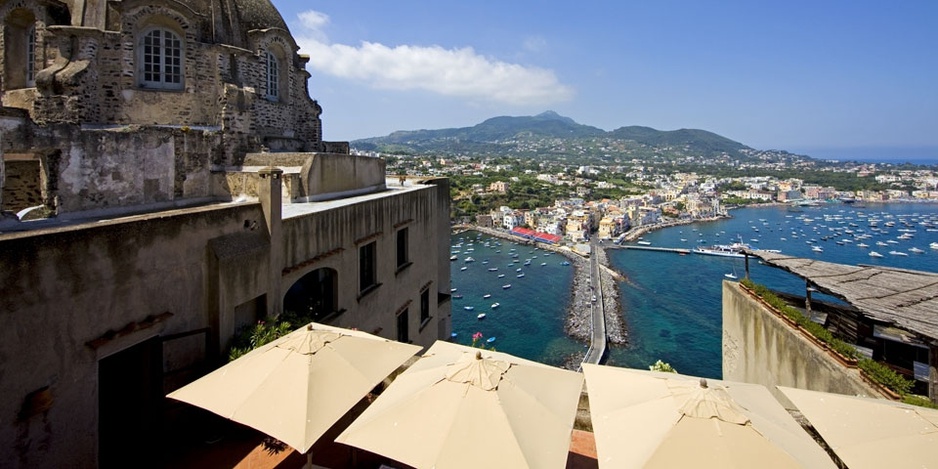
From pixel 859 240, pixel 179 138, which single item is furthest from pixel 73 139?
pixel 859 240

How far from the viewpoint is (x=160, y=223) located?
5.87 m

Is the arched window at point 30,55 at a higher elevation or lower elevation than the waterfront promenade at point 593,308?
higher

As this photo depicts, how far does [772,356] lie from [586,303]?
1724 inches

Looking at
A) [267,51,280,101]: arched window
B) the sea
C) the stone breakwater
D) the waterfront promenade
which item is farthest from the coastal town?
[267,51,280,101]: arched window

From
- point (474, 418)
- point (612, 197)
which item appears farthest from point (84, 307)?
→ point (612, 197)

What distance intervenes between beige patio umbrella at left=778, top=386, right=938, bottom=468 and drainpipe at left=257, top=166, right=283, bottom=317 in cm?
732

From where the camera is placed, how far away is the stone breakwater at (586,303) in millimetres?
46156

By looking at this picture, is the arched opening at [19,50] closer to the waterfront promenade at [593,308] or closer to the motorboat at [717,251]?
the waterfront promenade at [593,308]

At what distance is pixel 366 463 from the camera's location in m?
6.05

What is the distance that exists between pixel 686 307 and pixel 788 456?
2253 inches

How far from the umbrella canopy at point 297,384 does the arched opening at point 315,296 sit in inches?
129

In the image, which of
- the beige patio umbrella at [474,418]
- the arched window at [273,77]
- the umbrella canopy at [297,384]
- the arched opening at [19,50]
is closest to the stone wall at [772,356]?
the beige patio umbrella at [474,418]

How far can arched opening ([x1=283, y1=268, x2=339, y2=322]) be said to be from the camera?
9.19 metres

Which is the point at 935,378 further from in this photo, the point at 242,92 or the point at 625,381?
the point at 242,92
